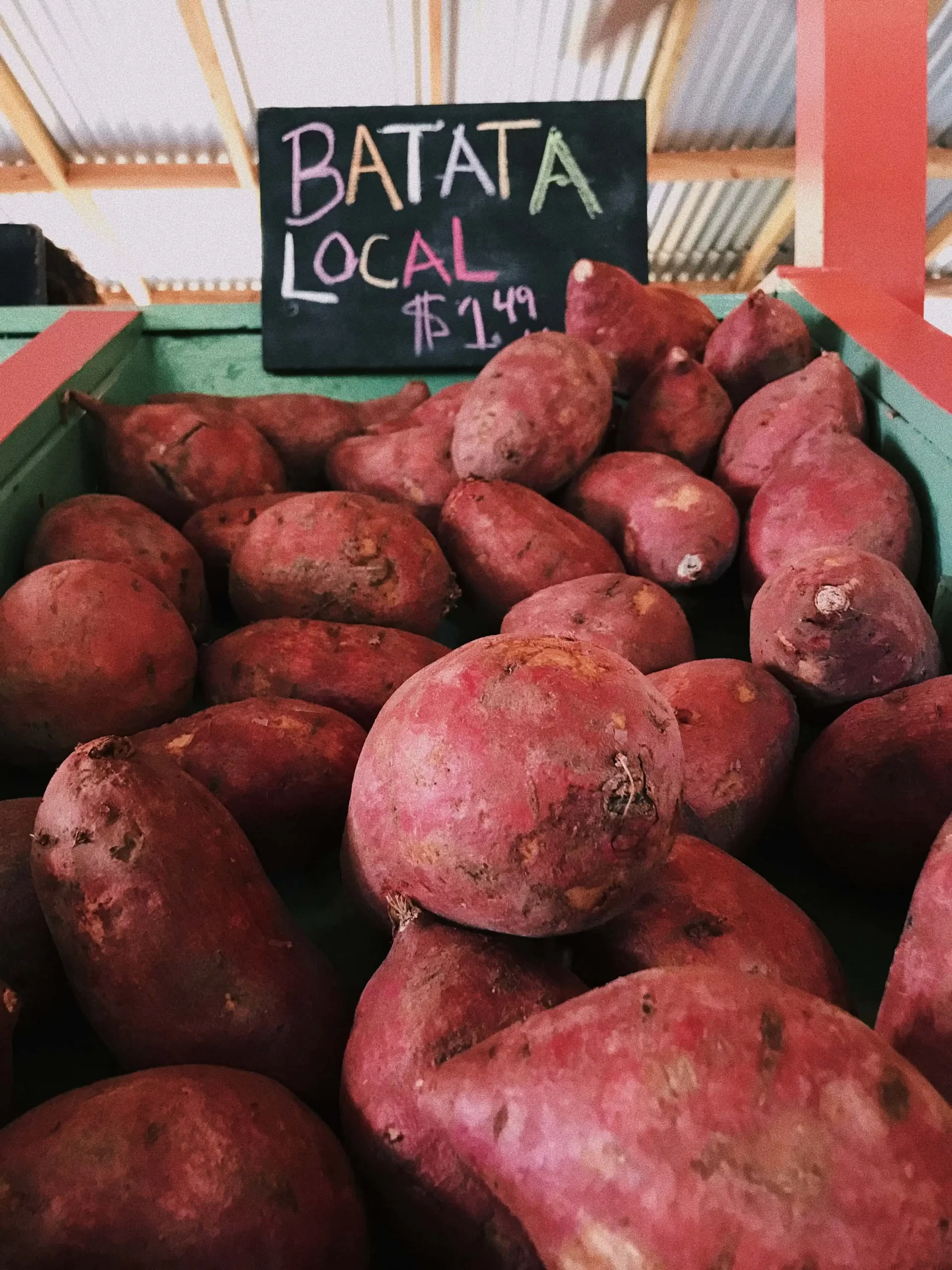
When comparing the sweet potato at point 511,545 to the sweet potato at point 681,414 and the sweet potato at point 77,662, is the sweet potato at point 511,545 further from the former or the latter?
the sweet potato at point 77,662

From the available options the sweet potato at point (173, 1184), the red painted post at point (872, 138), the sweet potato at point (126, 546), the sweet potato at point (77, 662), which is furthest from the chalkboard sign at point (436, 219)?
the sweet potato at point (173, 1184)

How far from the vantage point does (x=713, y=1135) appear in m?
0.46

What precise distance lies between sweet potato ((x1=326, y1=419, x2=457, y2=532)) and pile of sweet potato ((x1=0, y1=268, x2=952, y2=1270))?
0.12 metres

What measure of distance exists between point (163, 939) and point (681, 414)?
117cm

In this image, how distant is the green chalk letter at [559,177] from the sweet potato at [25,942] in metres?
1.70

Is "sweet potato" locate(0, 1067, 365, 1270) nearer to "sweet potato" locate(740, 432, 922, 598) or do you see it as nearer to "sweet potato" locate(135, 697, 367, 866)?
"sweet potato" locate(135, 697, 367, 866)

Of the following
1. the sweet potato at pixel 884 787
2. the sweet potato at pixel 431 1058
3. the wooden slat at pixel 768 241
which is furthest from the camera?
the wooden slat at pixel 768 241

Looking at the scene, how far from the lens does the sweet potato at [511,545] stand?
1.27 metres

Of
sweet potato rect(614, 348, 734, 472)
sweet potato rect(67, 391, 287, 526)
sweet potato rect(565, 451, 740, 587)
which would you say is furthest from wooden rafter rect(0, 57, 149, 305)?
sweet potato rect(565, 451, 740, 587)

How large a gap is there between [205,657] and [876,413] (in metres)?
1.10

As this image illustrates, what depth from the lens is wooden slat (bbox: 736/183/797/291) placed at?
6.11 meters

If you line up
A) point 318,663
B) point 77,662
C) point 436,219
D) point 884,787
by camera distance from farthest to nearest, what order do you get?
point 436,219 < point 318,663 < point 77,662 < point 884,787

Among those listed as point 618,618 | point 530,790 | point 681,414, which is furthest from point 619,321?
point 530,790

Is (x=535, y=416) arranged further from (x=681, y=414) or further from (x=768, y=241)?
(x=768, y=241)
